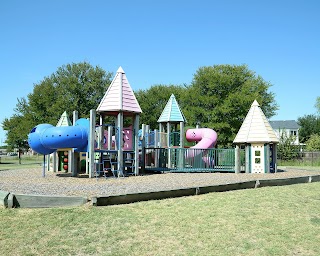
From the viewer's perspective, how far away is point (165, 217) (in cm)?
861

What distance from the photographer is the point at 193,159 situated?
2255 centimetres

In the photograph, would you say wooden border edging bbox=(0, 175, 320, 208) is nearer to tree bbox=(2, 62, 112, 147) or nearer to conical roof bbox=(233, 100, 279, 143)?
conical roof bbox=(233, 100, 279, 143)

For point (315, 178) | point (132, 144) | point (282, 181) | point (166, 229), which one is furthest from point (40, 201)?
point (315, 178)

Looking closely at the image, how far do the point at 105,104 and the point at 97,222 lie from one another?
1160 cm

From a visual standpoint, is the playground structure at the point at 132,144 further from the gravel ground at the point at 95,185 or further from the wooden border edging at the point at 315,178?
the wooden border edging at the point at 315,178

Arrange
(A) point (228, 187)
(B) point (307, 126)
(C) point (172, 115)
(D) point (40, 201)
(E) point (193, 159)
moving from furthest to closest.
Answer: (B) point (307, 126) → (C) point (172, 115) → (E) point (193, 159) → (A) point (228, 187) → (D) point (40, 201)

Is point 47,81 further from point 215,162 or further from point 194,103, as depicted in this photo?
point 215,162

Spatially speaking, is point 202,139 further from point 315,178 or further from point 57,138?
point 57,138

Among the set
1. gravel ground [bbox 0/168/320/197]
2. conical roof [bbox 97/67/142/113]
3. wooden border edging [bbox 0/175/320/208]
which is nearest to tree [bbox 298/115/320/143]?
conical roof [bbox 97/67/142/113]

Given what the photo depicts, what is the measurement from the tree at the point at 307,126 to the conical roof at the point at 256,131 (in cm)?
6486

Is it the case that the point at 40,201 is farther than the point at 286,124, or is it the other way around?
the point at 286,124

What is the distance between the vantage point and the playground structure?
55.2ft

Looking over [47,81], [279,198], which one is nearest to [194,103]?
[47,81]

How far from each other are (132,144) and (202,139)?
25.0 feet
